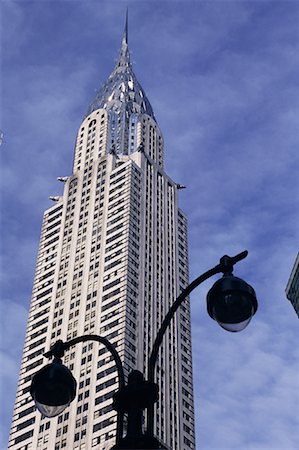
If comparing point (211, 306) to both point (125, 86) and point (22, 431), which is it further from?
point (125, 86)

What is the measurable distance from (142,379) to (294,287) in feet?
335

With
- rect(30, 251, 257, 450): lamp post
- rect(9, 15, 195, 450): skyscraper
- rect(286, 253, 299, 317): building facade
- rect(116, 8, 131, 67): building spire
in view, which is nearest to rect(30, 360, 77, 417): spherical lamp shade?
rect(30, 251, 257, 450): lamp post

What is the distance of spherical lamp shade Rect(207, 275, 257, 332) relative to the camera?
436 inches

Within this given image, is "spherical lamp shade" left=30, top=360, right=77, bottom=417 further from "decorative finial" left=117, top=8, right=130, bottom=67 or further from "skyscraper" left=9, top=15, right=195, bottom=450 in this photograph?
"decorative finial" left=117, top=8, right=130, bottom=67

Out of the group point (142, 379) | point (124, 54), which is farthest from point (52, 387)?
point (124, 54)

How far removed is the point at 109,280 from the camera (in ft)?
367

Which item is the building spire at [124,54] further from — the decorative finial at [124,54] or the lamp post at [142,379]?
the lamp post at [142,379]

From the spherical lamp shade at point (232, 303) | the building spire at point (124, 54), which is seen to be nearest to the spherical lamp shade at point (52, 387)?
the spherical lamp shade at point (232, 303)

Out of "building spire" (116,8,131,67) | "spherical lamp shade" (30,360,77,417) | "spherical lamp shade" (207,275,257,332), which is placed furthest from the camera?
"building spire" (116,8,131,67)

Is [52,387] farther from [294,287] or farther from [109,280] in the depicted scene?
[294,287]

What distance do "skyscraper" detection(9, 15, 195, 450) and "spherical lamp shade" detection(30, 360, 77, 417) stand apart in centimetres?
8160

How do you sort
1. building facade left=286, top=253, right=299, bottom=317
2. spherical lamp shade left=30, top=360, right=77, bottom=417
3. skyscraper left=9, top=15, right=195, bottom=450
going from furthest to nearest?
building facade left=286, top=253, right=299, bottom=317 < skyscraper left=9, top=15, right=195, bottom=450 < spherical lamp shade left=30, top=360, right=77, bottom=417

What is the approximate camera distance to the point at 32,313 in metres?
121

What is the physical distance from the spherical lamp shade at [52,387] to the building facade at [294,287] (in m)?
98.2
